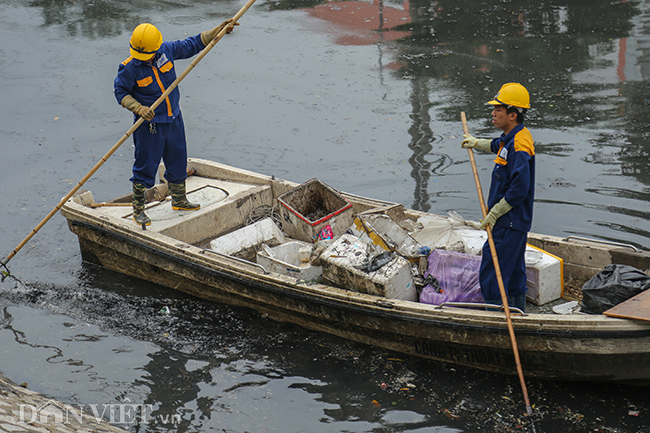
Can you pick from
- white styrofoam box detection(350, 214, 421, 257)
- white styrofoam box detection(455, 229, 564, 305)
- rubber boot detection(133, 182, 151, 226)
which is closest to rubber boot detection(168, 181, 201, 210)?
rubber boot detection(133, 182, 151, 226)

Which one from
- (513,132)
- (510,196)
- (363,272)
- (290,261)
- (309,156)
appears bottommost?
(290,261)

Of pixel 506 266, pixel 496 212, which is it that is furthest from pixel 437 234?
pixel 496 212

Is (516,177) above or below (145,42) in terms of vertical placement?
below

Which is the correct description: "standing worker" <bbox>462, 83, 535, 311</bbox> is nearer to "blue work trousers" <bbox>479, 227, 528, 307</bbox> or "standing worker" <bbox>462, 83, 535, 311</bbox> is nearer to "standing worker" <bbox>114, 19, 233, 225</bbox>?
"blue work trousers" <bbox>479, 227, 528, 307</bbox>

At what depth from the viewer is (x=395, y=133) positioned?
10.3 meters

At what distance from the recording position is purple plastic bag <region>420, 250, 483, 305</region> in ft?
18.3

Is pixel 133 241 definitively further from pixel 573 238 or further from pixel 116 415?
pixel 573 238

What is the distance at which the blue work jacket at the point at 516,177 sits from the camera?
15.3 ft

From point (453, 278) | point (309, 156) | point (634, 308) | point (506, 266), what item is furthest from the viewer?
point (309, 156)

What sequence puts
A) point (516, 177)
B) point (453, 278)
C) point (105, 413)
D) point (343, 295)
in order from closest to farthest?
point (516, 177) < point (105, 413) < point (343, 295) < point (453, 278)

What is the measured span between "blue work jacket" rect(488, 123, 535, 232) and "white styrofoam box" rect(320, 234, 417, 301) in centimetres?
102

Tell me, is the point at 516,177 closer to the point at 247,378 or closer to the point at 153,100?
the point at 247,378

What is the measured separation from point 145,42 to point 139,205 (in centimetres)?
180

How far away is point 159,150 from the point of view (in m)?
6.66
